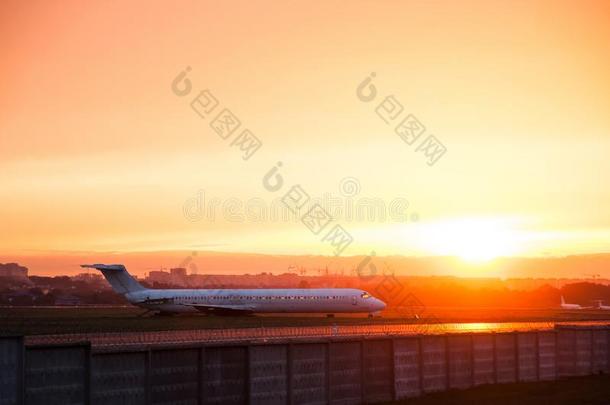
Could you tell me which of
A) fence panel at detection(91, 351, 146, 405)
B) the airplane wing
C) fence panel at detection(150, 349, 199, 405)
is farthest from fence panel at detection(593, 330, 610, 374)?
the airplane wing

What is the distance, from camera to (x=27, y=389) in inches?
827

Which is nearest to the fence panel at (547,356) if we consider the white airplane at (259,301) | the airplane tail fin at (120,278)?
the white airplane at (259,301)

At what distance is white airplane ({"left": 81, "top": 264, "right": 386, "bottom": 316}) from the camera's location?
315 feet

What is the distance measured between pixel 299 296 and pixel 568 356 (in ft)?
183

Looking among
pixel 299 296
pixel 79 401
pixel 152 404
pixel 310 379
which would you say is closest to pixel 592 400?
pixel 310 379

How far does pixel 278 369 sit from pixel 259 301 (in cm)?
7080

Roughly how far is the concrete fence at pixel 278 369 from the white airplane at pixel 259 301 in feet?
179

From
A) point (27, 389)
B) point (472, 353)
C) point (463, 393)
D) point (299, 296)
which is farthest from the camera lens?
point (299, 296)

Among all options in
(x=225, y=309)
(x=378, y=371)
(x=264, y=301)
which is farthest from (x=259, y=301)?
(x=378, y=371)

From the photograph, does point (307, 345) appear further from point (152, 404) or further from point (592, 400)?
point (592, 400)

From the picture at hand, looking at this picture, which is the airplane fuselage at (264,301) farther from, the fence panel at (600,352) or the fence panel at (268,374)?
the fence panel at (268,374)

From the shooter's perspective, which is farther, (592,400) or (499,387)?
(499,387)

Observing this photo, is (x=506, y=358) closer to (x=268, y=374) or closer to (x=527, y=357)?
(x=527, y=357)

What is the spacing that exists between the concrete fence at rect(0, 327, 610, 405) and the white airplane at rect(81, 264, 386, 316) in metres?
54.7
